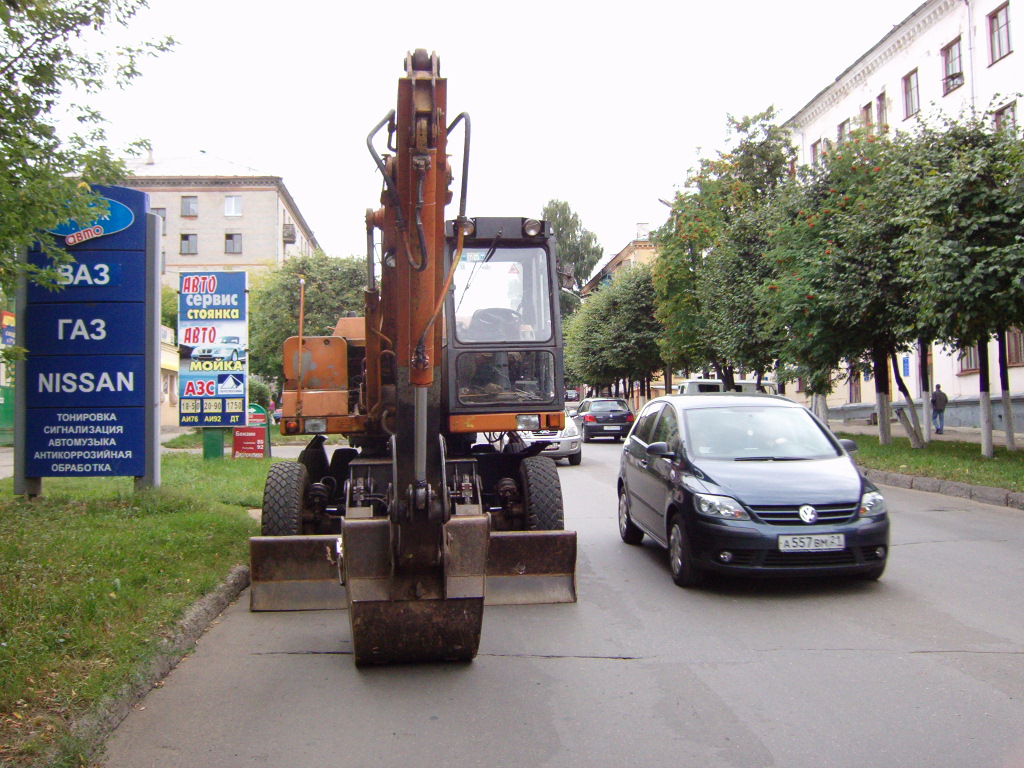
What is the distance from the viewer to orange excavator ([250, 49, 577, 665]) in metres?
4.78

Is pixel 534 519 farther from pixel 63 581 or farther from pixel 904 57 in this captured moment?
pixel 904 57

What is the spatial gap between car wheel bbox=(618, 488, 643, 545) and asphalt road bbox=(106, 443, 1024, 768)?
2252 mm

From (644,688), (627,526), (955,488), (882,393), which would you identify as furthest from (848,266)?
(644,688)

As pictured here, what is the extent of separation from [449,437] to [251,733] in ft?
12.4

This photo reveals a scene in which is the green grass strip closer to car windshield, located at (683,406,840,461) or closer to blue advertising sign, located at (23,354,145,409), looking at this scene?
blue advertising sign, located at (23,354,145,409)

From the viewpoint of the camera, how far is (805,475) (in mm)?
7465

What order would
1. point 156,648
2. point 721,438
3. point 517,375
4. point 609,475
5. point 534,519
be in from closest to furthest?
point 156,648
point 534,519
point 517,375
point 721,438
point 609,475

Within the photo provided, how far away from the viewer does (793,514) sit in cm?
706

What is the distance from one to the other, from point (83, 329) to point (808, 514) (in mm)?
7930

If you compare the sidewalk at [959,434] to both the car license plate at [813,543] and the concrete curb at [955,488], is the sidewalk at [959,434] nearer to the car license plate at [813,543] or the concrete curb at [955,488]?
the concrete curb at [955,488]

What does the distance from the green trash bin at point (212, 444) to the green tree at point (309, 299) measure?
2107cm

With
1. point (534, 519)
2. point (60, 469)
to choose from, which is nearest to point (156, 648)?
point (534, 519)

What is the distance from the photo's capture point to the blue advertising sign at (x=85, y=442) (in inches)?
397

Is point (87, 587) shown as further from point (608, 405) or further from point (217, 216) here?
point (217, 216)
